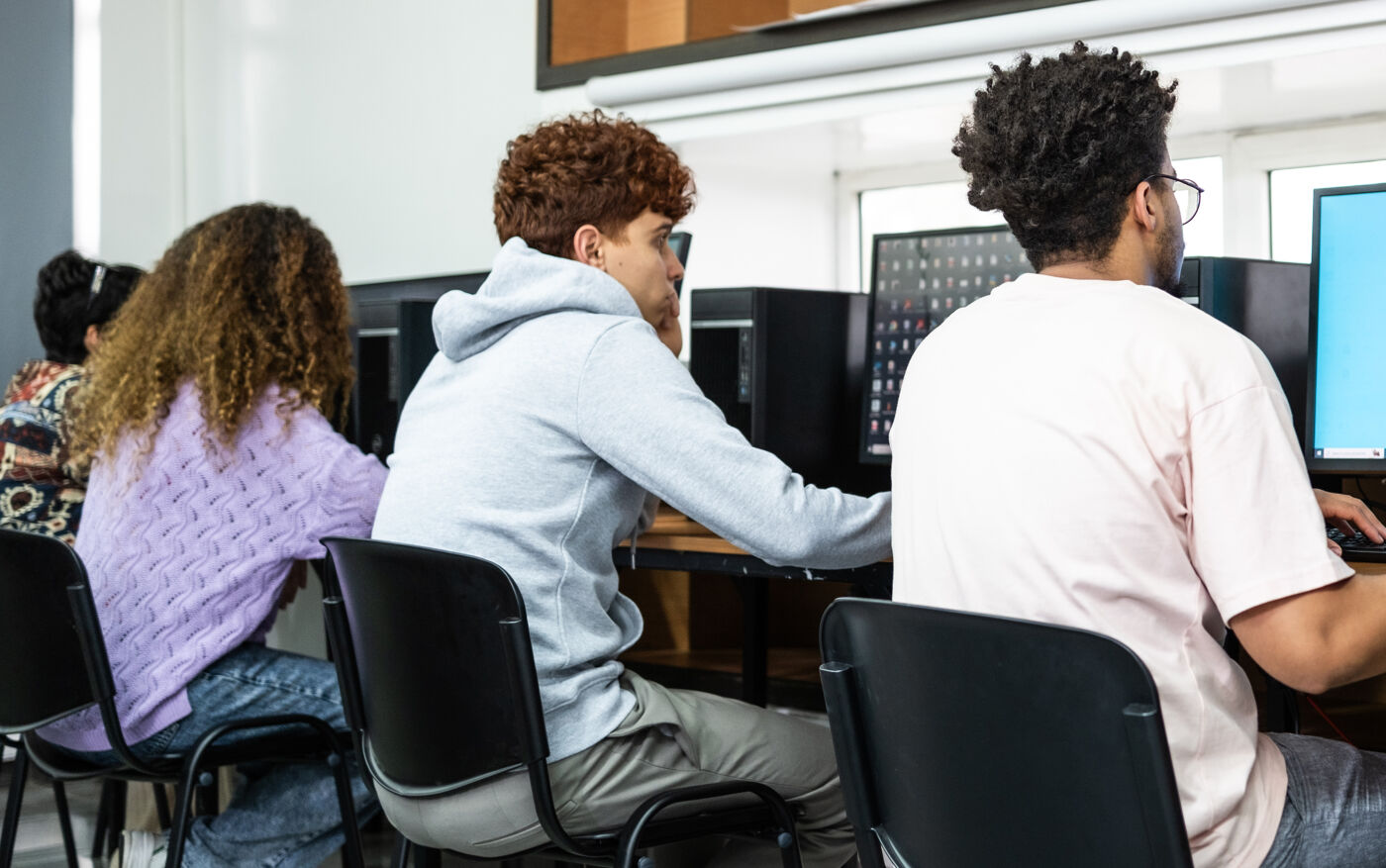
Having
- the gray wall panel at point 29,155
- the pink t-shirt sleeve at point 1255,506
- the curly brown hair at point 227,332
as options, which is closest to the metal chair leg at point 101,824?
the curly brown hair at point 227,332

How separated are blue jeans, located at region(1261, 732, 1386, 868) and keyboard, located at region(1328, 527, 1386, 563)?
0.26 metres

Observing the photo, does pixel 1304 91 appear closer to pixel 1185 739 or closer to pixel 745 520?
pixel 745 520

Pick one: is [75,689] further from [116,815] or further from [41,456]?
[116,815]

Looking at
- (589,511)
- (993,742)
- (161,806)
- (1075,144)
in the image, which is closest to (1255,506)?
(993,742)

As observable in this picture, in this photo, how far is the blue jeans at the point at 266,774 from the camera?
6.21 feet

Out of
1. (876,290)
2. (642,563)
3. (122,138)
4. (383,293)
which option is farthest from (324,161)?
(642,563)

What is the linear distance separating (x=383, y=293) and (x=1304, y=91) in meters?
1.71

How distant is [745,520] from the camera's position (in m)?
1.42

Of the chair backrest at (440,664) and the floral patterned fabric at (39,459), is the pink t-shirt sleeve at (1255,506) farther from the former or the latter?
the floral patterned fabric at (39,459)

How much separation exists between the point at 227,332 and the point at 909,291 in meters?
0.98

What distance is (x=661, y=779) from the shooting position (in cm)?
147

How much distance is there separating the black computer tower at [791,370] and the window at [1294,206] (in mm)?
815

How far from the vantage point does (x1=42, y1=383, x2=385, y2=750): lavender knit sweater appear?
1.89m

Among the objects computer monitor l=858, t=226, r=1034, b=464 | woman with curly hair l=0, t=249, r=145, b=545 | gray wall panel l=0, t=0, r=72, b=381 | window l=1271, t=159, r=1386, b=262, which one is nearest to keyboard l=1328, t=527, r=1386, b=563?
computer monitor l=858, t=226, r=1034, b=464
